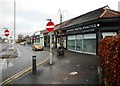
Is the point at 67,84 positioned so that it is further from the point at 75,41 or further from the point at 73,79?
the point at 75,41

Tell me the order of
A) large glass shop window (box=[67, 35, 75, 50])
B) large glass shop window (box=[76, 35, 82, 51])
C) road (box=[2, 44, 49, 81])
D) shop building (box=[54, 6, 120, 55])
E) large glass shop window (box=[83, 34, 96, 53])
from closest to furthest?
road (box=[2, 44, 49, 81]), shop building (box=[54, 6, 120, 55]), large glass shop window (box=[83, 34, 96, 53]), large glass shop window (box=[76, 35, 82, 51]), large glass shop window (box=[67, 35, 75, 50])

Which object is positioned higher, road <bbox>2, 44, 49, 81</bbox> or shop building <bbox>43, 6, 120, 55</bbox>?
shop building <bbox>43, 6, 120, 55</bbox>

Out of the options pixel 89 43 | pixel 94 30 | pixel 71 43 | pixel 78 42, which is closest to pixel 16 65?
pixel 94 30

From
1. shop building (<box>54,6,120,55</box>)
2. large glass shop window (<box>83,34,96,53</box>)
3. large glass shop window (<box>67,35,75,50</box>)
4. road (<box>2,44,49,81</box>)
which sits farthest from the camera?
large glass shop window (<box>67,35,75,50</box>)

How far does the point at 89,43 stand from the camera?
963 inches

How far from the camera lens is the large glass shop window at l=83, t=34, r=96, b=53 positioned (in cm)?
2320

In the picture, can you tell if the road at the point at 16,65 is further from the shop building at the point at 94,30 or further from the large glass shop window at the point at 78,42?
the large glass shop window at the point at 78,42

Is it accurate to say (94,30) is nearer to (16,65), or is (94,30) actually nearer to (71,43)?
(71,43)

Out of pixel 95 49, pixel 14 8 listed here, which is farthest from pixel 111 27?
pixel 14 8

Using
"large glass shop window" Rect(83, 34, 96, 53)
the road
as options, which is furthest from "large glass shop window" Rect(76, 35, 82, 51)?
the road

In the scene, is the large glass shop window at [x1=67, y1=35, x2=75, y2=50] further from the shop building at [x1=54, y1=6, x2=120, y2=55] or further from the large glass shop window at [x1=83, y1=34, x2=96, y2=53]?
the large glass shop window at [x1=83, y1=34, x2=96, y2=53]

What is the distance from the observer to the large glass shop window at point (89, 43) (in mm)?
23198

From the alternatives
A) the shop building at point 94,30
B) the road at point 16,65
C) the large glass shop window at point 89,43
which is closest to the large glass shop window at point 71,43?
the shop building at point 94,30

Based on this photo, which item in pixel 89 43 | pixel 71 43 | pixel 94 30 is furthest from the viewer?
pixel 71 43
